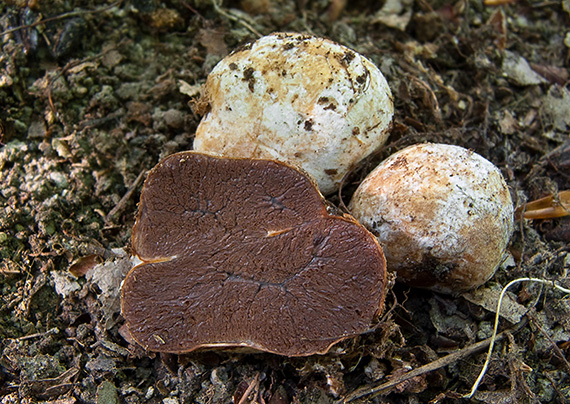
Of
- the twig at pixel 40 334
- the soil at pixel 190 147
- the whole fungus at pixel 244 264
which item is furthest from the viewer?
the twig at pixel 40 334

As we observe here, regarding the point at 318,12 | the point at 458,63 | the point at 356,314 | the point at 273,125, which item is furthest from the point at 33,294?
the point at 458,63

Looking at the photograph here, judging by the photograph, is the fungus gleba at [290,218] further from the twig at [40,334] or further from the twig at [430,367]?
the twig at [40,334]

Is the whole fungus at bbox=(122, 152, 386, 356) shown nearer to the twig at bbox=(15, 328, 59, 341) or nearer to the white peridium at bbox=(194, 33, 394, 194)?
the white peridium at bbox=(194, 33, 394, 194)

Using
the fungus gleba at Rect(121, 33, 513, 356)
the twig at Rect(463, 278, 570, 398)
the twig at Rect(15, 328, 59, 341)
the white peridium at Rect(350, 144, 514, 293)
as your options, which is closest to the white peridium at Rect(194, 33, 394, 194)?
the fungus gleba at Rect(121, 33, 513, 356)

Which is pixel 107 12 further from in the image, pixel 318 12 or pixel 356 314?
pixel 356 314

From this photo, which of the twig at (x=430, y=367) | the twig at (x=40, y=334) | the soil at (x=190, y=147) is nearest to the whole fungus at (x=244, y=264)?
the soil at (x=190, y=147)

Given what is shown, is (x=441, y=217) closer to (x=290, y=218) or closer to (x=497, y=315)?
(x=497, y=315)

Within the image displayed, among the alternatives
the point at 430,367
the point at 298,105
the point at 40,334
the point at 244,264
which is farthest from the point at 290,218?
the point at 40,334
